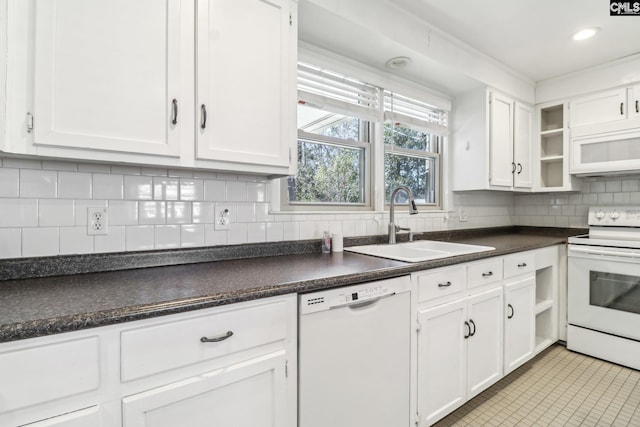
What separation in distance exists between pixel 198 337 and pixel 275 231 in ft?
3.11

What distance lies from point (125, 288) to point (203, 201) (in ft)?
2.07

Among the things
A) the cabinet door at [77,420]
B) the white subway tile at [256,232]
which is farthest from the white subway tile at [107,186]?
the cabinet door at [77,420]

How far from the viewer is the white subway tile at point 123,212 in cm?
140

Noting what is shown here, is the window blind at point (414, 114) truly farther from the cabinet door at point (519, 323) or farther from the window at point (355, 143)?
the cabinet door at point (519, 323)

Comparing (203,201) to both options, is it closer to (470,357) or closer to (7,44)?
(7,44)

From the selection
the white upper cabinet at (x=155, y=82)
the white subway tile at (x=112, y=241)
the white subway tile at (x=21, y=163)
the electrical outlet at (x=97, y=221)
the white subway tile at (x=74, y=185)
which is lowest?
the white subway tile at (x=112, y=241)

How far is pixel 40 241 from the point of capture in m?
1.26

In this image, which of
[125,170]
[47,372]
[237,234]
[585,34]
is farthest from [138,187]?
[585,34]

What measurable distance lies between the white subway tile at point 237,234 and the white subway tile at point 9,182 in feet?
2.79

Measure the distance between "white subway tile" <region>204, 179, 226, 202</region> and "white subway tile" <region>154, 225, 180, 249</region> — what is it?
216mm

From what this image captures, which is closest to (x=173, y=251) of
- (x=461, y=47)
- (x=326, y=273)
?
(x=326, y=273)

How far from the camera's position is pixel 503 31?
2262 millimetres

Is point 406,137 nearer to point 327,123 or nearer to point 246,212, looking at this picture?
point 327,123

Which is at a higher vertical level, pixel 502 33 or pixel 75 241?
pixel 502 33
